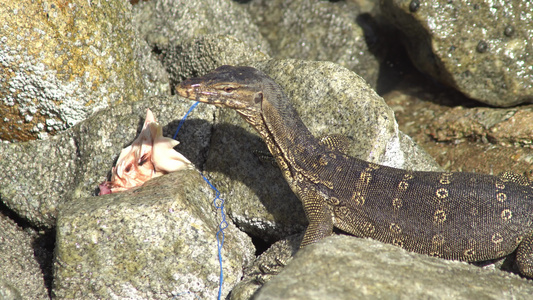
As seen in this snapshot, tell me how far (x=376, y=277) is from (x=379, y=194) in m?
1.45

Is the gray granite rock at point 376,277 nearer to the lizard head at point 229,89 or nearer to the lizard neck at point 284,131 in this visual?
the lizard neck at point 284,131

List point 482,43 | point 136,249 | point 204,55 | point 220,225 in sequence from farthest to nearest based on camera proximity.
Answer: point 482,43 → point 204,55 → point 220,225 → point 136,249

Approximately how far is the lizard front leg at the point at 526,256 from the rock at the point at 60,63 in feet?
17.8

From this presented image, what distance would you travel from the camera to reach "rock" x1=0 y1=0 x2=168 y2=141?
18.9 feet

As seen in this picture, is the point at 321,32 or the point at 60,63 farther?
the point at 321,32

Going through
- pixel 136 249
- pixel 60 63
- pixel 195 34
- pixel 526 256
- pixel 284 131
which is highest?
pixel 195 34

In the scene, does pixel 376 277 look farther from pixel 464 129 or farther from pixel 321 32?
pixel 321 32

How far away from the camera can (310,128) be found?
238 inches

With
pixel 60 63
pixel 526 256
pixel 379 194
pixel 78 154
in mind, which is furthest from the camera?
pixel 78 154

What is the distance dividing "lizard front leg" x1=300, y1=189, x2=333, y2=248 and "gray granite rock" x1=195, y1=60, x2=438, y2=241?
0.52m

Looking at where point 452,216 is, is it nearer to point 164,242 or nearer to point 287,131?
point 287,131

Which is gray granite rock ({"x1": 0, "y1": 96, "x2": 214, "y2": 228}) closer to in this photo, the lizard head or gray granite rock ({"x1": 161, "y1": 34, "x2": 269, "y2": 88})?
gray granite rock ({"x1": 161, "y1": 34, "x2": 269, "y2": 88})

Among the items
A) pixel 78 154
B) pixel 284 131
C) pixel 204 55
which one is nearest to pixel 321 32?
pixel 204 55

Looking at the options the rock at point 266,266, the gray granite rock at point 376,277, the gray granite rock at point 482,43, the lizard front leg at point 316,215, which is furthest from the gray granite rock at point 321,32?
the gray granite rock at point 376,277
